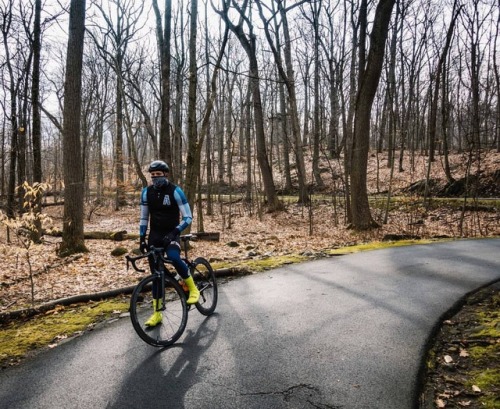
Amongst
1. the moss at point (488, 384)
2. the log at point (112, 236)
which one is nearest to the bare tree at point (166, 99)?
the log at point (112, 236)

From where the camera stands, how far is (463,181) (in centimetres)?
2214

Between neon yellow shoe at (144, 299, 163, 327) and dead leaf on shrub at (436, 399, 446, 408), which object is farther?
neon yellow shoe at (144, 299, 163, 327)

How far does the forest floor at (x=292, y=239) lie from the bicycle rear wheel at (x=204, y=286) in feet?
8.09

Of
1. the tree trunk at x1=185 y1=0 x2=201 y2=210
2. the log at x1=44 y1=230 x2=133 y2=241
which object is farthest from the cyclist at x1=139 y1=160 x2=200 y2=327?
the log at x1=44 y1=230 x2=133 y2=241

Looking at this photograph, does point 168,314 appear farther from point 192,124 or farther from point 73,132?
point 192,124

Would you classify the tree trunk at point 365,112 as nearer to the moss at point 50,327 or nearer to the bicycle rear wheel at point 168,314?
the moss at point 50,327

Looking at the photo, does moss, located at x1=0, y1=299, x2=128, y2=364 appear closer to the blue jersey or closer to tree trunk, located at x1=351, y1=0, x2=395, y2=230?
the blue jersey

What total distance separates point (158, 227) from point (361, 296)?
361 cm

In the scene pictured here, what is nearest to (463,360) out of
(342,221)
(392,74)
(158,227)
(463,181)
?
(158,227)

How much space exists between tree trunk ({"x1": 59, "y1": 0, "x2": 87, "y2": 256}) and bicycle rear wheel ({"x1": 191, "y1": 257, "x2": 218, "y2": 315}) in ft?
21.2

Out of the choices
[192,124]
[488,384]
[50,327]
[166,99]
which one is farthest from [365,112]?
[50,327]

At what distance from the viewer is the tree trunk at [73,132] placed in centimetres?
1047

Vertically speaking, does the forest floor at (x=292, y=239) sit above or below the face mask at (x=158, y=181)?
below

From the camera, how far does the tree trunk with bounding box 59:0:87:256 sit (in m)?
10.5
